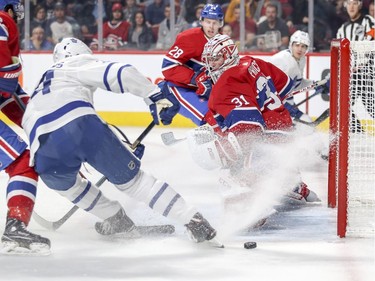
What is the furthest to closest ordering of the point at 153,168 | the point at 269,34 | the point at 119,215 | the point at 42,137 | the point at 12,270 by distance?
the point at 269,34
the point at 153,168
the point at 119,215
the point at 42,137
the point at 12,270

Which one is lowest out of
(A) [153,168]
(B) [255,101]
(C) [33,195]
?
(A) [153,168]

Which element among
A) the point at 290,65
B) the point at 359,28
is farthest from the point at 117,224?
the point at 359,28

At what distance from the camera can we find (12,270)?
3951mm

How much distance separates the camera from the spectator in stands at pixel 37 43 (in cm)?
922

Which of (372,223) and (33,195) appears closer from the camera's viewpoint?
(33,195)

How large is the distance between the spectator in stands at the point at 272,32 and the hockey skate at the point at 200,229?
4589 millimetres

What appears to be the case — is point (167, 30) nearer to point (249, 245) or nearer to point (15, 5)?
point (15, 5)

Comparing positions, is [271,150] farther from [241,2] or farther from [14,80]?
[241,2]

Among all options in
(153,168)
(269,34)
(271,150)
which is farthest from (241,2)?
(271,150)

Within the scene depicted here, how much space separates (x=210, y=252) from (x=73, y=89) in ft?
2.64

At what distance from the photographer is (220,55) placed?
474 centimetres

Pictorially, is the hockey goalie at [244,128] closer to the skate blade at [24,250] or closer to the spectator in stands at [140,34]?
the skate blade at [24,250]

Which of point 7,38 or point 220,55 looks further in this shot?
point 220,55

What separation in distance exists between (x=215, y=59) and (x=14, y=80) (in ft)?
2.85
